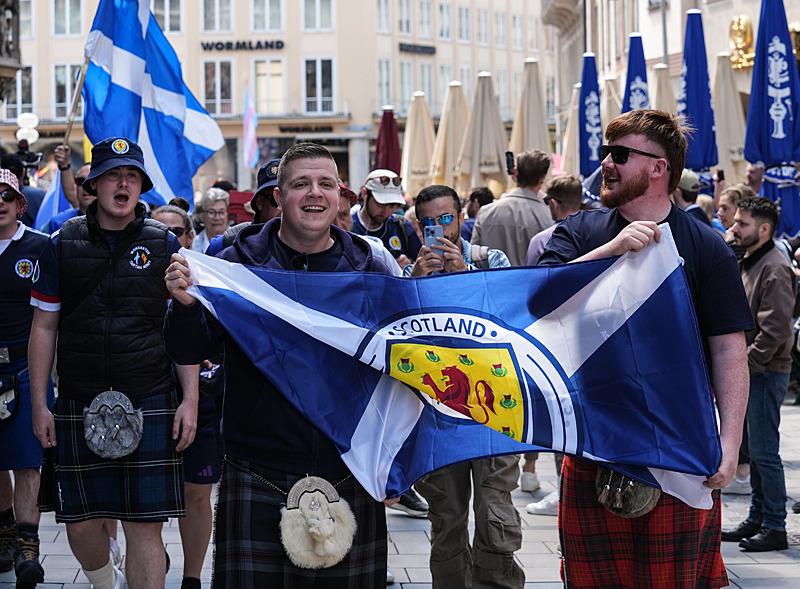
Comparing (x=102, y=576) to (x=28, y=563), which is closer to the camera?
(x=102, y=576)

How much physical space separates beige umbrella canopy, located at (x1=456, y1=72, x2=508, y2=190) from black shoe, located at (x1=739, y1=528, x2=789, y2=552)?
39.9 feet

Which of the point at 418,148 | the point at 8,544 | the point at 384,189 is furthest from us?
the point at 418,148

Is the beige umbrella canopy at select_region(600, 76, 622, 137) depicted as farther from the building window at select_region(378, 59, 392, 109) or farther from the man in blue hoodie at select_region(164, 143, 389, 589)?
the building window at select_region(378, 59, 392, 109)

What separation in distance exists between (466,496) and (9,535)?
8.93 ft

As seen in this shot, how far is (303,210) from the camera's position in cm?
433

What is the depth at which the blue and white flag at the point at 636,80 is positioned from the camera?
17.0 meters

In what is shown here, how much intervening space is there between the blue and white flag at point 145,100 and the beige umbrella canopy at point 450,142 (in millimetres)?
10484

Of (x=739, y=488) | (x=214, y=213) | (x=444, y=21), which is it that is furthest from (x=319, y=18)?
(x=739, y=488)

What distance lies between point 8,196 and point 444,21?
62.5 m

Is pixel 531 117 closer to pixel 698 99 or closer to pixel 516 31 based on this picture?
pixel 698 99

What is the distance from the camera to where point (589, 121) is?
18859 millimetres

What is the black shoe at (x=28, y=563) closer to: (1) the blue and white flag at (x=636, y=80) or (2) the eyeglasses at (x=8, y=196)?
(2) the eyeglasses at (x=8, y=196)

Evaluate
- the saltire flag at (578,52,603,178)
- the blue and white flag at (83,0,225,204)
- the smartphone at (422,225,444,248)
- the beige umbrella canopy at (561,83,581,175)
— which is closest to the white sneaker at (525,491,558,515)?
the blue and white flag at (83,0,225,204)

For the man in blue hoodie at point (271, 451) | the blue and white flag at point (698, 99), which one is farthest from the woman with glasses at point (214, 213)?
the blue and white flag at point (698, 99)
